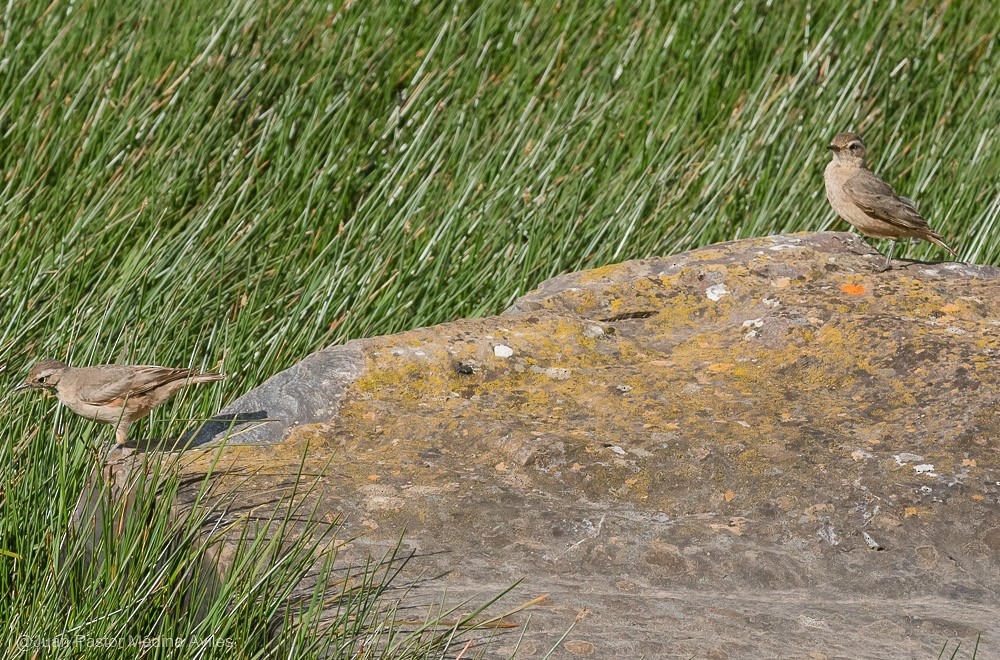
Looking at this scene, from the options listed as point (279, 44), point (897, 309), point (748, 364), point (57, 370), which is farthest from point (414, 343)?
point (279, 44)

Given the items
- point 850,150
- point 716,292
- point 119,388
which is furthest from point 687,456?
point 850,150

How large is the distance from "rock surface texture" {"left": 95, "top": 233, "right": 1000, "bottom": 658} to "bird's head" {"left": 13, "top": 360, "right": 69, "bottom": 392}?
2.39 ft

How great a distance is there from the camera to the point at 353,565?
7.20 feet

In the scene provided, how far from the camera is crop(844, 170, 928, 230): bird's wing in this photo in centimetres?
387

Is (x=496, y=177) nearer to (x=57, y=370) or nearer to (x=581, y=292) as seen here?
(x=581, y=292)

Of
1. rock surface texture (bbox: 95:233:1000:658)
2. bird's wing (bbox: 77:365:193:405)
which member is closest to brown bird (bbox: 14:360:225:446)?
bird's wing (bbox: 77:365:193:405)

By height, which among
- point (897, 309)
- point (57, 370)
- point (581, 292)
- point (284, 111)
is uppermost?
point (897, 309)

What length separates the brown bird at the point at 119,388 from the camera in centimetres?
307

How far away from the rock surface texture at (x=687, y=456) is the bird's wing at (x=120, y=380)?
408 mm

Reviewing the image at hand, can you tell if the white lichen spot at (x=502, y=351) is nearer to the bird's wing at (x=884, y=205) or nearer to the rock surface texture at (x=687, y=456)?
the rock surface texture at (x=687, y=456)

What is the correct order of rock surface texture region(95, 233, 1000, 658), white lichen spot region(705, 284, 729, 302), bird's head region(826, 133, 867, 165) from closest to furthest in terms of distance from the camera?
rock surface texture region(95, 233, 1000, 658)
white lichen spot region(705, 284, 729, 302)
bird's head region(826, 133, 867, 165)

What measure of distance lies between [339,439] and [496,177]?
7.82 ft

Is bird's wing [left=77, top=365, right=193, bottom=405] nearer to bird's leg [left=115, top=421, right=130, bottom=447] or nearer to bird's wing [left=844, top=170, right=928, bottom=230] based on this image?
bird's leg [left=115, top=421, right=130, bottom=447]

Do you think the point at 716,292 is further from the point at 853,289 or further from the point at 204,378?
the point at 204,378
